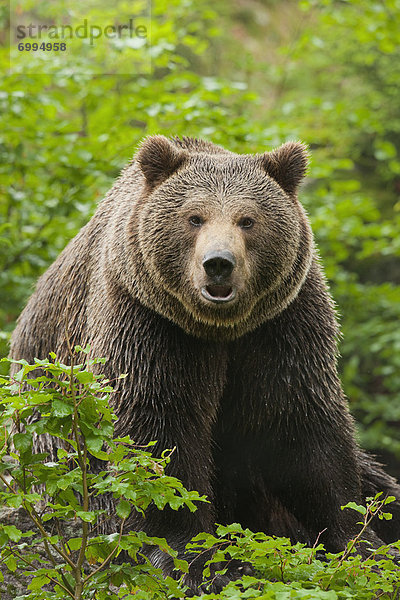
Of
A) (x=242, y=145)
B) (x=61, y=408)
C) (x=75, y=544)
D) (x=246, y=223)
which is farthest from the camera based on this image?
(x=242, y=145)

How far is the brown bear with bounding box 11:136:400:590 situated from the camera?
4.96 m

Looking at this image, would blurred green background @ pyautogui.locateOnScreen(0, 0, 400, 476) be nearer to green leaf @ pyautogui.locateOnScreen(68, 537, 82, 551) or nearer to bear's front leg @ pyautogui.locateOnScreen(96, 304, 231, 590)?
bear's front leg @ pyautogui.locateOnScreen(96, 304, 231, 590)

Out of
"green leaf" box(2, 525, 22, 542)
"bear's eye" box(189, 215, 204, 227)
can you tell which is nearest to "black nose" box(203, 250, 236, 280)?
"bear's eye" box(189, 215, 204, 227)

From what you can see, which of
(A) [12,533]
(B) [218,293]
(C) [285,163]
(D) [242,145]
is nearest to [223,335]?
(B) [218,293]

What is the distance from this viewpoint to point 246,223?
4949mm

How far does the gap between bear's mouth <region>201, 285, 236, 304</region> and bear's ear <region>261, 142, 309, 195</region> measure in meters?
0.96

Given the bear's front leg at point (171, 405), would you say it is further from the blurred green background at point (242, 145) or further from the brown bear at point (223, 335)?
the blurred green background at point (242, 145)

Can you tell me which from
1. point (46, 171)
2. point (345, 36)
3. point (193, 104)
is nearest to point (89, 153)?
point (193, 104)

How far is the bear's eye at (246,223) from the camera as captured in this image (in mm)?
4926

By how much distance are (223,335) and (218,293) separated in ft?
1.54

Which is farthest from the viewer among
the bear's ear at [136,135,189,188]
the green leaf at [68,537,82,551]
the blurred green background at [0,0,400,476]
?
the blurred green background at [0,0,400,476]

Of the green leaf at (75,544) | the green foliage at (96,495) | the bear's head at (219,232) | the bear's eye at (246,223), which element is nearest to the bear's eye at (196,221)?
the bear's head at (219,232)

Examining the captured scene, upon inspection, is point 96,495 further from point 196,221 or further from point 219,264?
point 196,221

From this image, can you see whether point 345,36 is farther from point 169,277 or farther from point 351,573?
point 351,573
